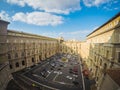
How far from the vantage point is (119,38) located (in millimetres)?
15117

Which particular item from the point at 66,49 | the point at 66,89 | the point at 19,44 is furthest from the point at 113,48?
the point at 66,49

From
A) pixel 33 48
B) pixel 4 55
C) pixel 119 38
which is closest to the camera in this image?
pixel 119 38

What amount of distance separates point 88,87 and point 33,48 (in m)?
30.1

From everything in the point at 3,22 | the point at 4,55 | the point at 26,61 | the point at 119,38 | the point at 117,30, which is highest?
the point at 3,22

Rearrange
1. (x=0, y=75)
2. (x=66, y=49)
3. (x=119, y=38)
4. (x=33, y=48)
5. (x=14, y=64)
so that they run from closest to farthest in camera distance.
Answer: (x=119, y=38) < (x=0, y=75) < (x=14, y=64) < (x=33, y=48) < (x=66, y=49)

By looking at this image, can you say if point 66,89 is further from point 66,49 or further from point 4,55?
point 66,49

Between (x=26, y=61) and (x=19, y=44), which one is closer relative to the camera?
(x=19, y=44)

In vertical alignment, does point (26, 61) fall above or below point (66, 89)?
above

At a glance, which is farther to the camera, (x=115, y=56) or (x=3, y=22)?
(x=3, y=22)

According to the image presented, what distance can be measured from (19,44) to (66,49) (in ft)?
191

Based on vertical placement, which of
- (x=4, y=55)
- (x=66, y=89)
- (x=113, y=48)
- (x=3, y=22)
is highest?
(x=3, y=22)

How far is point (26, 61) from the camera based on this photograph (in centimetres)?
3794

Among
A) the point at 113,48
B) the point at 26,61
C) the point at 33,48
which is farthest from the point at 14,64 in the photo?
the point at 113,48

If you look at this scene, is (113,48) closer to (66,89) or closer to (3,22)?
(66,89)
